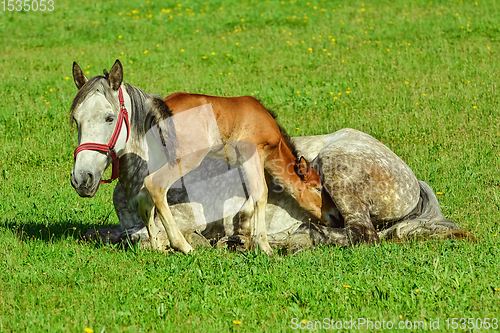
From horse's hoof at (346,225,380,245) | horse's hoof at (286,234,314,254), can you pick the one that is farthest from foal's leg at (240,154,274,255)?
horse's hoof at (346,225,380,245)

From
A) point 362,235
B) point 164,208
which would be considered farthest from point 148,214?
point 362,235

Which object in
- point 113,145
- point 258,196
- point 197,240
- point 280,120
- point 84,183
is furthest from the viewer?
point 280,120

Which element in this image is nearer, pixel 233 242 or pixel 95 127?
pixel 95 127

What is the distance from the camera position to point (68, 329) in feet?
11.9

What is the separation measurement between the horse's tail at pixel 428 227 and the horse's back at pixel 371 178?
0.23 meters

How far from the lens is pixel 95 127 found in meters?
4.49

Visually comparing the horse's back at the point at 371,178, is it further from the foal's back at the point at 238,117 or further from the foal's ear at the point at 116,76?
the foal's ear at the point at 116,76

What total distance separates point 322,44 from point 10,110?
8915 mm

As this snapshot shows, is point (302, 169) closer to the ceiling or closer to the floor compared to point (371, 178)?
closer to the ceiling

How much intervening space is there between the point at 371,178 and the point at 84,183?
11.4 ft

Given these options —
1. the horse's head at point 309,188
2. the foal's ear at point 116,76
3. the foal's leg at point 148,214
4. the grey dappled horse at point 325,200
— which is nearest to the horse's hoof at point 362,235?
the grey dappled horse at point 325,200

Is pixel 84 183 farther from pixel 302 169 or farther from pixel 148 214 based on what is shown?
pixel 302 169

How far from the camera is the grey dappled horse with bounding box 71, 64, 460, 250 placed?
514 centimetres

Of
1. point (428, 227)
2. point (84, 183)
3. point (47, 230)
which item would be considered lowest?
point (428, 227)
